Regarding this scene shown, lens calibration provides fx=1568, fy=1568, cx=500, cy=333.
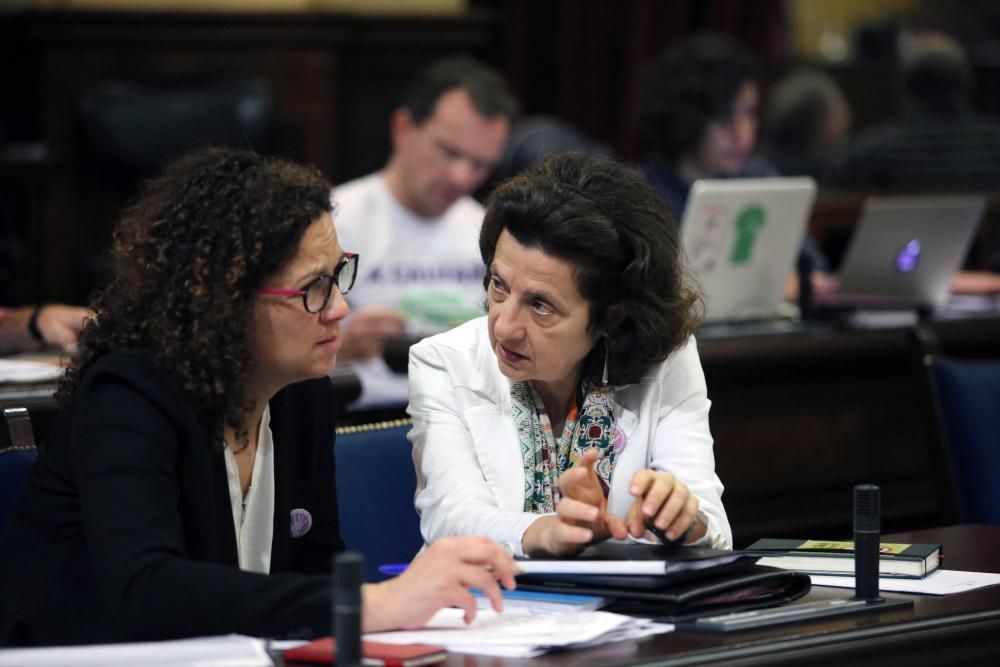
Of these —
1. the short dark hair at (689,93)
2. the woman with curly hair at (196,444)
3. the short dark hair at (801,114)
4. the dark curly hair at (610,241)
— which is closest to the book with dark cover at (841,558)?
the dark curly hair at (610,241)

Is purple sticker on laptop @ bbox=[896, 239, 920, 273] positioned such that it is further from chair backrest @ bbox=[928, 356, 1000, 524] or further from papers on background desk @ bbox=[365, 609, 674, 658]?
papers on background desk @ bbox=[365, 609, 674, 658]

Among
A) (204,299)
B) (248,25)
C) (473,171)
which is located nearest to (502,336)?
(204,299)

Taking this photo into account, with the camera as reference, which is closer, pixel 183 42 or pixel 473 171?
pixel 473 171

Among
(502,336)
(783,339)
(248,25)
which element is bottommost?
(783,339)

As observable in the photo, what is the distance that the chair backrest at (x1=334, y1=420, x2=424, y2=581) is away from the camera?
218 centimetres

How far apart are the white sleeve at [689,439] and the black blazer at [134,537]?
53cm

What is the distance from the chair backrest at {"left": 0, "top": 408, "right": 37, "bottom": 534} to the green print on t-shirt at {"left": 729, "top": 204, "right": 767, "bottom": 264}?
207cm

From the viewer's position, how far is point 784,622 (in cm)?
162

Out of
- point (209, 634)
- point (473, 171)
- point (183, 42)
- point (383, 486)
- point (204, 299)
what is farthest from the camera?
point (183, 42)

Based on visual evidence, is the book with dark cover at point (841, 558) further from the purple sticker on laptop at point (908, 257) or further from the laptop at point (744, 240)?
the purple sticker on laptop at point (908, 257)

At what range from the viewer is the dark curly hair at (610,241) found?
6.82 ft

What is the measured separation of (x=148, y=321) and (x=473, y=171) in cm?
270

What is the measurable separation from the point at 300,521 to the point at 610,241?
1.80ft

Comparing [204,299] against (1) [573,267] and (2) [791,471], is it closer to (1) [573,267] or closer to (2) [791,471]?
(1) [573,267]
